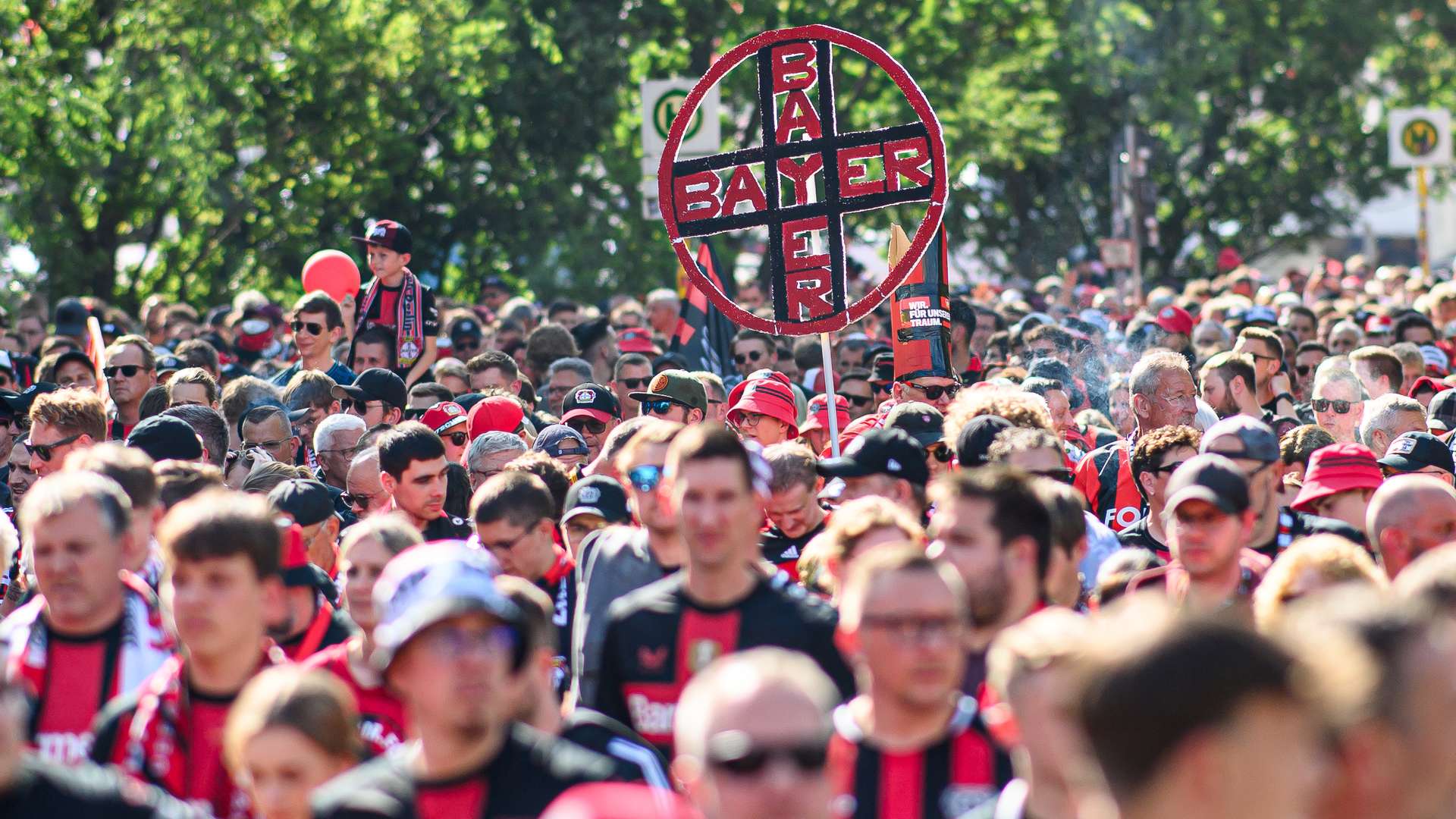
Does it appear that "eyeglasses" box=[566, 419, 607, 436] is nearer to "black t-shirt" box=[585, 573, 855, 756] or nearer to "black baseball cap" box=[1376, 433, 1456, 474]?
"black baseball cap" box=[1376, 433, 1456, 474]

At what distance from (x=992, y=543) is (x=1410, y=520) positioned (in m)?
1.73

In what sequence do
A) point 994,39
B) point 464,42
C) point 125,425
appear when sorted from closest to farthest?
point 125,425 → point 464,42 → point 994,39

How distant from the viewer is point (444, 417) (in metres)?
9.92

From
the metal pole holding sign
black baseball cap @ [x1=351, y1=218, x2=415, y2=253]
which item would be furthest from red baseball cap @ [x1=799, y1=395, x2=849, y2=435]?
black baseball cap @ [x1=351, y1=218, x2=415, y2=253]

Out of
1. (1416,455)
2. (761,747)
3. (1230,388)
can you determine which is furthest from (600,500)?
(761,747)

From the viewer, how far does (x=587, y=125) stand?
24.1m

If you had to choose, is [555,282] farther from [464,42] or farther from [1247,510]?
[1247,510]

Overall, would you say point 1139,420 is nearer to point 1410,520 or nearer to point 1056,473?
point 1056,473

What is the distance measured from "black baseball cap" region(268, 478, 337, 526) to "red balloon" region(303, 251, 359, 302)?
23.4 feet

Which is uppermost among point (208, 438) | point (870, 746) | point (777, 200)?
point (777, 200)

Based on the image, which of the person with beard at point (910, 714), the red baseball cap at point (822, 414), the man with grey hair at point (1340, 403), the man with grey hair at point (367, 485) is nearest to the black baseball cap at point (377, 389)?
the man with grey hair at point (367, 485)

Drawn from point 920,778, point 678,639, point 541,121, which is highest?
point 541,121

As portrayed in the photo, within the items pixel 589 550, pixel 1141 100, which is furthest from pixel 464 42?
pixel 589 550

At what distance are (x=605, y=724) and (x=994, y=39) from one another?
75.9 ft
